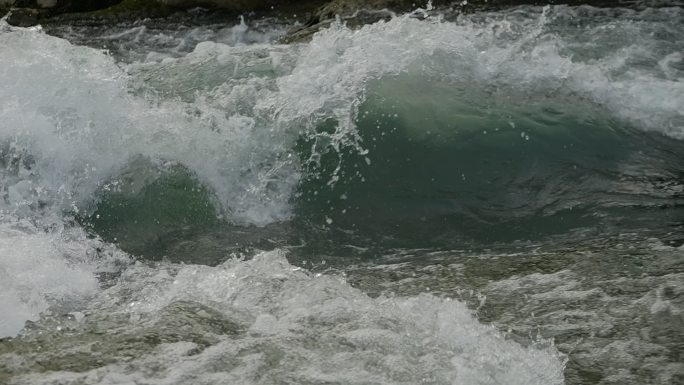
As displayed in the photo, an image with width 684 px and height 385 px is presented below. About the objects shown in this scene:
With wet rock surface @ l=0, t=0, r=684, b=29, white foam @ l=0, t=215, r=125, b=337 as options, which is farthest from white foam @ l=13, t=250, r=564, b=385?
wet rock surface @ l=0, t=0, r=684, b=29

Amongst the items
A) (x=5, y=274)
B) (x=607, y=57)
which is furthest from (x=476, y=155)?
(x=5, y=274)

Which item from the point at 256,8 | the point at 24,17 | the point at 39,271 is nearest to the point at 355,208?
the point at 39,271

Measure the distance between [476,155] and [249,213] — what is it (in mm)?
1584

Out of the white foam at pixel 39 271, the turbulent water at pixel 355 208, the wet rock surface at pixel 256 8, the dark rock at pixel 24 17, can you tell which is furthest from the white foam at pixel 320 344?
the dark rock at pixel 24 17

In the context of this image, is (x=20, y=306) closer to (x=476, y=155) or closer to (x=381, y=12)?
(x=476, y=155)

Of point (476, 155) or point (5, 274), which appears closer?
point (5, 274)

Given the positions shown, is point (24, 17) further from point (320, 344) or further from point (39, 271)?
point (320, 344)

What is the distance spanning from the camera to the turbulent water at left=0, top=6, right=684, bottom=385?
3.75m

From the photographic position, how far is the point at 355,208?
19.8 feet

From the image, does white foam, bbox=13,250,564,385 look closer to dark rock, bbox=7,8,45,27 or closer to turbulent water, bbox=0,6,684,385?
turbulent water, bbox=0,6,684,385

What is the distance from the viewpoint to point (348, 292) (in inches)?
167

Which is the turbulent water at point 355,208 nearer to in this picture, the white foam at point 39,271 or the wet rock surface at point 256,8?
the white foam at point 39,271

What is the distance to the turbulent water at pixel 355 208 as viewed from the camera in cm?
375

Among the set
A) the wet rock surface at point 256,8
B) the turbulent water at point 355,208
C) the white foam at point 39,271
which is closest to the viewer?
the turbulent water at point 355,208
